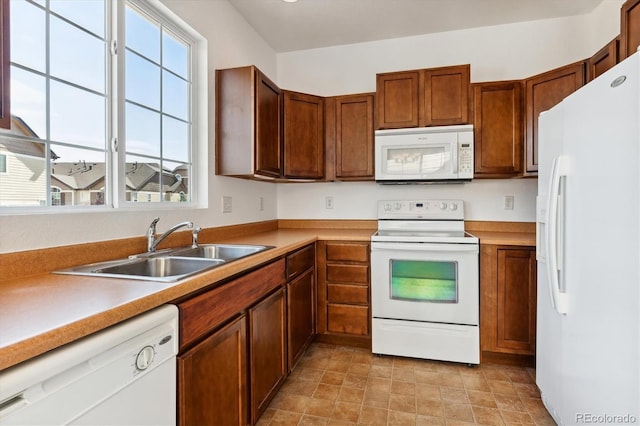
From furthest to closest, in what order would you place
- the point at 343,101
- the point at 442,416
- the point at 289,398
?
the point at 343,101 → the point at 289,398 → the point at 442,416

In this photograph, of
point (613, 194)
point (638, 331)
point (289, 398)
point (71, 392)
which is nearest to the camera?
point (71, 392)

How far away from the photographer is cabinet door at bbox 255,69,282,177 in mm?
2248

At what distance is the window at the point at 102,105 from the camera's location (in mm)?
1242

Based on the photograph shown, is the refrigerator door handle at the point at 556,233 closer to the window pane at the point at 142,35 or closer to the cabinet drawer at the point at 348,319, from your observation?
the cabinet drawer at the point at 348,319

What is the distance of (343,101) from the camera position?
2826 millimetres

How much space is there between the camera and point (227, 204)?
2.42 metres

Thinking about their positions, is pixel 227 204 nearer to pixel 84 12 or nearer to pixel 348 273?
pixel 348 273

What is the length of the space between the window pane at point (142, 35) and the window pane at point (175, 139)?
1.18ft

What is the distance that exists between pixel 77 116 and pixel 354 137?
1.96 metres

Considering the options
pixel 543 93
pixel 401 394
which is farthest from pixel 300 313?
pixel 543 93

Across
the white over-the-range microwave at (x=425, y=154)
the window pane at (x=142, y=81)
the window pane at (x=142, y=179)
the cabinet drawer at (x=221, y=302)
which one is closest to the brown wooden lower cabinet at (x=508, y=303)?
the white over-the-range microwave at (x=425, y=154)

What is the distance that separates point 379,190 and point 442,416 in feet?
6.12

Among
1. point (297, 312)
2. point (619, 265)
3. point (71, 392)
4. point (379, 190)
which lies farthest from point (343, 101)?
point (71, 392)

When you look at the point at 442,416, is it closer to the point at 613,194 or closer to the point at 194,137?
the point at 613,194
